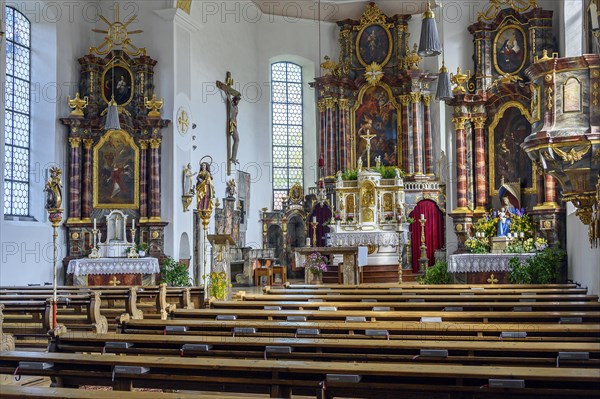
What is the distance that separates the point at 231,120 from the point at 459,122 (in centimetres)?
764

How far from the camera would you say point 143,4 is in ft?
67.4

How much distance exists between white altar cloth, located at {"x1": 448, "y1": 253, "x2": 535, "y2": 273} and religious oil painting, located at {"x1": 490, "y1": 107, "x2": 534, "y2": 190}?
3.02 meters

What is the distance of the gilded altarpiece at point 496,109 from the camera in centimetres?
1930

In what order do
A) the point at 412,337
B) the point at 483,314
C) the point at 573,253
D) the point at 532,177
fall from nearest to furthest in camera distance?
1. the point at 412,337
2. the point at 483,314
3. the point at 573,253
4. the point at 532,177

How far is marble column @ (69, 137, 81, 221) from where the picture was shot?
19.6 metres

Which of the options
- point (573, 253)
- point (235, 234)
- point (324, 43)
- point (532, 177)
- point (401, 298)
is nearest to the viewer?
point (401, 298)

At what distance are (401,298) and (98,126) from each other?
39.9 ft

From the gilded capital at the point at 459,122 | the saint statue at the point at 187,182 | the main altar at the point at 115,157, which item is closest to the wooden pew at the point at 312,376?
the main altar at the point at 115,157

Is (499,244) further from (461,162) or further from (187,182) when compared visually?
(187,182)

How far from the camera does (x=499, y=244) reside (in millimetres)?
17766

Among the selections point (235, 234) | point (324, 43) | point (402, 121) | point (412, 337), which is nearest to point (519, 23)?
point (402, 121)

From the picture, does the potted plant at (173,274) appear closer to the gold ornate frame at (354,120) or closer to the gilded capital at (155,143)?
the gilded capital at (155,143)

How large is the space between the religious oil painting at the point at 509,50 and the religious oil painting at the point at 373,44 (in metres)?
6.67

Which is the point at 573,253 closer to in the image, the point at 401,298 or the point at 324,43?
the point at 401,298
